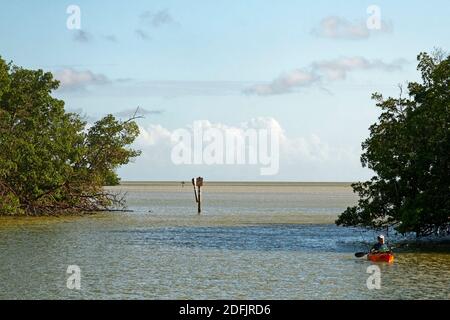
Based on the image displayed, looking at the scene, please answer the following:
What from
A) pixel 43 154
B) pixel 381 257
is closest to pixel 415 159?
pixel 381 257

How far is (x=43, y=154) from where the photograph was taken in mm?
59250

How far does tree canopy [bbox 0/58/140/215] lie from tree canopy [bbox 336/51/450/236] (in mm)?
26067

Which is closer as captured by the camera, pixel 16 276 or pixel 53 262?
pixel 16 276

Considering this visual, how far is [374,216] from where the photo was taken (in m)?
43.7

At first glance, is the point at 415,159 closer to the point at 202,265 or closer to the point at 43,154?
the point at 202,265

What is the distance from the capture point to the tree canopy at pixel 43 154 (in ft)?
188

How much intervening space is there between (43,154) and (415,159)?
101ft

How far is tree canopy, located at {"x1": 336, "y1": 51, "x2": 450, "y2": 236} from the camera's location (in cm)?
3903

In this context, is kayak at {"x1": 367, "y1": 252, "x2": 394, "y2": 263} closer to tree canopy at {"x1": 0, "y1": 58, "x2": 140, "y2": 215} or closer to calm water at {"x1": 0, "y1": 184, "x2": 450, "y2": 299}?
calm water at {"x1": 0, "y1": 184, "x2": 450, "y2": 299}

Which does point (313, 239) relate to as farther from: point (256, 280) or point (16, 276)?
point (16, 276)

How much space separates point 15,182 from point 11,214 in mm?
3062

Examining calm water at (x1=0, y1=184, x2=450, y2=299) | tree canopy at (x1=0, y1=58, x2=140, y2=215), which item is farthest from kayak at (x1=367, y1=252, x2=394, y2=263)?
tree canopy at (x1=0, y1=58, x2=140, y2=215)

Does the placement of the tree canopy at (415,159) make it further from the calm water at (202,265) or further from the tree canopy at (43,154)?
the tree canopy at (43,154)
